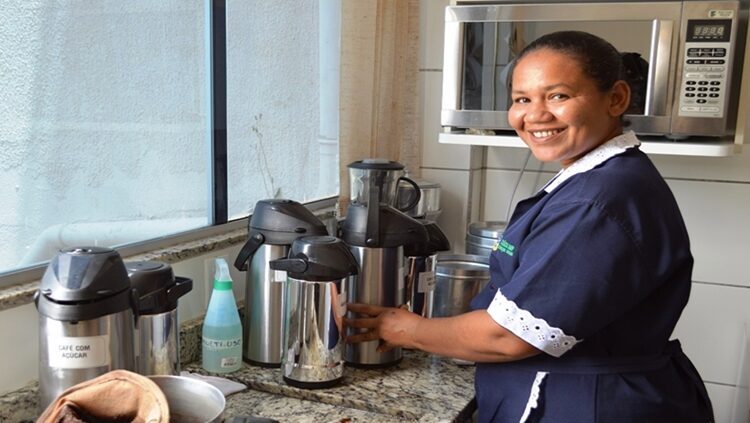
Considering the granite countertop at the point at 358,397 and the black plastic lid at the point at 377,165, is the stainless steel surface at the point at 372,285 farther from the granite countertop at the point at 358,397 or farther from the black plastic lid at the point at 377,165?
the black plastic lid at the point at 377,165

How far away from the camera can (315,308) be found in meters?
1.28

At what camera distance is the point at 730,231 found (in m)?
2.13

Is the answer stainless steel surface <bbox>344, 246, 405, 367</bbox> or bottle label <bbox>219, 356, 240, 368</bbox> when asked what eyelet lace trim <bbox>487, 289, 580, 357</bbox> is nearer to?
stainless steel surface <bbox>344, 246, 405, 367</bbox>

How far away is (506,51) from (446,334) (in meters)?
0.87

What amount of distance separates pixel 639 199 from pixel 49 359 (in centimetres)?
85

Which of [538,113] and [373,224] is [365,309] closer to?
[373,224]

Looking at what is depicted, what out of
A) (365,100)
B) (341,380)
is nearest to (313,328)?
(341,380)

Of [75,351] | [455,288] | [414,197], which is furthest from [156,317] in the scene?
[414,197]

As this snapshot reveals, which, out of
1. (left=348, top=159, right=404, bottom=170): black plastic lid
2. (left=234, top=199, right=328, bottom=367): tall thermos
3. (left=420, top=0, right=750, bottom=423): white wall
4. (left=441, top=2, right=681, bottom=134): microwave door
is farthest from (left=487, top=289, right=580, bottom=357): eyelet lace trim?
(left=420, top=0, right=750, bottom=423): white wall

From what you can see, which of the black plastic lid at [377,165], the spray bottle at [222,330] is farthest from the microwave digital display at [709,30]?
the spray bottle at [222,330]

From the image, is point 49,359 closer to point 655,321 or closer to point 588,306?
point 588,306

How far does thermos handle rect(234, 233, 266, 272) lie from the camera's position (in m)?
1.39

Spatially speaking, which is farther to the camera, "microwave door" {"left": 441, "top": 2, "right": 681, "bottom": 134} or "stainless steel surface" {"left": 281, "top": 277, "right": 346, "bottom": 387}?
"microwave door" {"left": 441, "top": 2, "right": 681, "bottom": 134}

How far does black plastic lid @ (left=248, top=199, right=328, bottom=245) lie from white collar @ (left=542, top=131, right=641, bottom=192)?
0.44 metres
